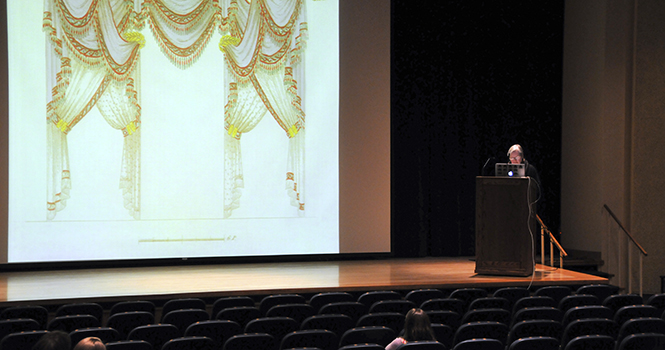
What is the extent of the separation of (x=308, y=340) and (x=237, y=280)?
10.9 ft

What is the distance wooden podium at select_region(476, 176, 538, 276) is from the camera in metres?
6.67

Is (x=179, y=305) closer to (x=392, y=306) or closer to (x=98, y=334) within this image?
(x=98, y=334)

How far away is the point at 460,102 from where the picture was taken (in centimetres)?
952

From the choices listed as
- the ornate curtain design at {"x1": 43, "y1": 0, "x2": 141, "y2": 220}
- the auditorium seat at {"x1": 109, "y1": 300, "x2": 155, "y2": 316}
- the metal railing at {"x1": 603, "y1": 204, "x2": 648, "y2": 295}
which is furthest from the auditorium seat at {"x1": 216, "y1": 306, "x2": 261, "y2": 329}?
the metal railing at {"x1": 603, "y1": 204, "x2": 648, "y2": 295}

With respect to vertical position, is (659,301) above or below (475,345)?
below

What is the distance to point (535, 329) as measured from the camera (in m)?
4.06

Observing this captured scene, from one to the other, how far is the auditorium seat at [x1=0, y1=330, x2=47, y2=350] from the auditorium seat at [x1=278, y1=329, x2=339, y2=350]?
155cm

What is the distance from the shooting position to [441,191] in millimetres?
9523

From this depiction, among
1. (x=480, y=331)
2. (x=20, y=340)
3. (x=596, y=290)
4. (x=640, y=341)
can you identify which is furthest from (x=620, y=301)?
(x=20, y=340)

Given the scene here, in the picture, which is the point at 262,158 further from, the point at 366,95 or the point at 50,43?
the point at 50,43

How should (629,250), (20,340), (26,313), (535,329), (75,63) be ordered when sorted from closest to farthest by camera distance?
1. (20,340)
2. (535,329)
3. (26,313)
4. (75,63)
5. (629,250)

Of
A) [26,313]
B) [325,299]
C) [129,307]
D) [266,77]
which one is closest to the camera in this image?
[26,313]

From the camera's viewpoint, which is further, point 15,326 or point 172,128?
point 172,128

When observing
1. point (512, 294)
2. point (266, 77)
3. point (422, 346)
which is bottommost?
point (512, 294)
